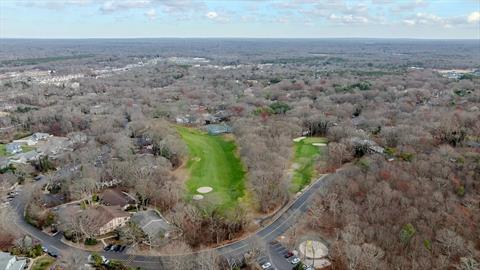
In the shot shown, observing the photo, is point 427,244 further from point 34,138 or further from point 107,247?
point 34,138

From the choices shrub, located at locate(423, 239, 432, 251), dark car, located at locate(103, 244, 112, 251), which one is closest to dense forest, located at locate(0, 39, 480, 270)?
shrub, located at locate(423, 239, 432, 251)

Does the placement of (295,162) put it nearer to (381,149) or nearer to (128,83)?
(381,149)

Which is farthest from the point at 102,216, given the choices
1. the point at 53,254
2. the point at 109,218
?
the point at 53,254

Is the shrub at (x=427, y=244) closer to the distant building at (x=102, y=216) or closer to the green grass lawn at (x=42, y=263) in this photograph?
the distant building at (x=102, y=216)

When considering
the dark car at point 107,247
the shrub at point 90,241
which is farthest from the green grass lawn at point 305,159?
the shrub at point 90,241

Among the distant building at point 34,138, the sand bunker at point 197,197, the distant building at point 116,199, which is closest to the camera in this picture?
the distant building at point 116,199

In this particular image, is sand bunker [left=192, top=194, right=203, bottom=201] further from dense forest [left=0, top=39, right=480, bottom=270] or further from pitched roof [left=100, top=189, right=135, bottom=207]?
pitched roof [left=100, top=189, right=135, bottom=207]

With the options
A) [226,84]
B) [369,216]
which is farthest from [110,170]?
[226,84]

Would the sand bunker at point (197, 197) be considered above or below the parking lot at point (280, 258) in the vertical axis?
below
